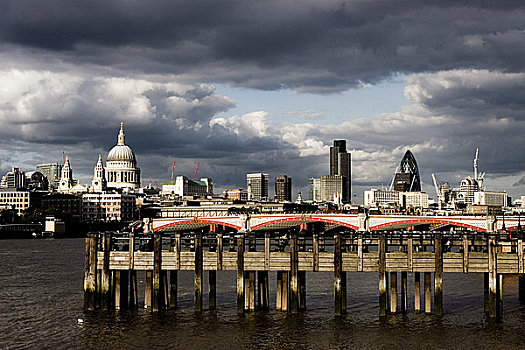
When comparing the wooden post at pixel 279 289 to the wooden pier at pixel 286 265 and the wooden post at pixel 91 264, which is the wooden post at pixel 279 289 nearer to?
the wooden pier at pixel 286 265

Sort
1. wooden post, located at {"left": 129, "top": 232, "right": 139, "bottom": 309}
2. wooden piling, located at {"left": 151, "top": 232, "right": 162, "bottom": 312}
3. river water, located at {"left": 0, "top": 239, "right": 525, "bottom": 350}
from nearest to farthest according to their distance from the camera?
river water, located at {"left": 0, "top": 239, "right": 525, "bottom": 350}
wooden piling, located at {"left": 151, "top": 232, "right": 162, "bottom": 312}
wooden post, located at {"left": 129, "top": 232, "right": 139, "bottom": 309}

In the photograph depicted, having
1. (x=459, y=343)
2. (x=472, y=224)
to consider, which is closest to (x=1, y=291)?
(x=459, y=343)

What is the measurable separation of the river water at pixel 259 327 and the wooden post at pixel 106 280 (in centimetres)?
66

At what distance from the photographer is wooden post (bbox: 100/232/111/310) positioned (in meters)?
43.1

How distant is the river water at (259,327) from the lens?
38.4 metres

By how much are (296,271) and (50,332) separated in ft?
47.0

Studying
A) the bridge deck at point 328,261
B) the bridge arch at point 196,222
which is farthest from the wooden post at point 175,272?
the bridge arch at point 196,222

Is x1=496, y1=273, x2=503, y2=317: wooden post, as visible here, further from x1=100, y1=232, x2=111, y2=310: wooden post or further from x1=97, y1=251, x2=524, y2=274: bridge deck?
x1=100, y1=232, x2=111, y2=310: wooden post

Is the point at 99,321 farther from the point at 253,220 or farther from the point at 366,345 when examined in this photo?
the point at 253,220

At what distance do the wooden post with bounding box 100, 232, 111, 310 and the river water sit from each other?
66 centimetres

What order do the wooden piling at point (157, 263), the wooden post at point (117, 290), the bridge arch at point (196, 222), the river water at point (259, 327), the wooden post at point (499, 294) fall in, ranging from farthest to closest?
the bridge arch at point (196, 222) < the wooden post at point (117, 290) < the wooden piling at point (157, 263) < the wooden post at point (499, 294) < the river water at point (259, 327)

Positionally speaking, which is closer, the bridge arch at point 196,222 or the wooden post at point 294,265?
the wooden post at point 294,265

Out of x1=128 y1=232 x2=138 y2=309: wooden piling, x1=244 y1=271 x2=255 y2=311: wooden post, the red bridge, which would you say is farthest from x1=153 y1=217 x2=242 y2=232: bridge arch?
x1=244 y1=271 x2=255 y2=311: wooden post

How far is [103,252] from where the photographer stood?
43594mm
